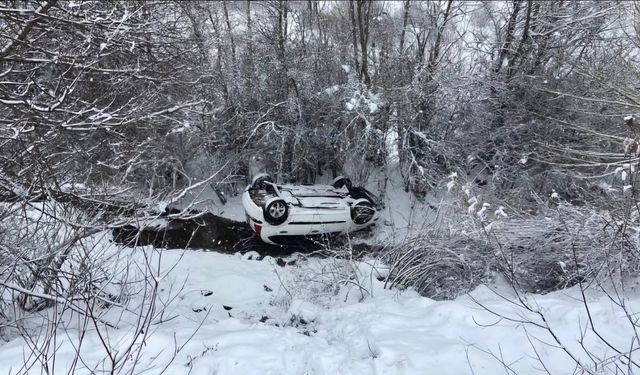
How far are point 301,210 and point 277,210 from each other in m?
0.56

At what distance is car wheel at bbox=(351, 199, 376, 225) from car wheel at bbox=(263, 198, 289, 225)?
1596 millimetres

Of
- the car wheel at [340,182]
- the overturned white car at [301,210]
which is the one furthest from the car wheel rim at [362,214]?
the car wheel at [340,182]

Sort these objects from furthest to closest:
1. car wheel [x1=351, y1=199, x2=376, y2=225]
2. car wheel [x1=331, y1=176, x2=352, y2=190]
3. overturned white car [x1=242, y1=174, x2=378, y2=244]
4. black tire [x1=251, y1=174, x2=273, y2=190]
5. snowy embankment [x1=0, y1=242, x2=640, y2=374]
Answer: car wheel [x1=331, y1=176, x2=352, y2=190] → black tire [x1=251, y1=174, x2=273, y2=190] → car wheel [x1=351, y1=199, x2=376, y2=225] → overturned white car [x1=242, y1=174, x2=378, y2=244] → snowy embankment [x1=0, y1=242, x2=640, y2=374]

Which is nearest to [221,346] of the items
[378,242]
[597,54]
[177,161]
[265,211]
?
[265,211]

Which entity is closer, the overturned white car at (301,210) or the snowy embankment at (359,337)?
the snowy embankment at (359,337)

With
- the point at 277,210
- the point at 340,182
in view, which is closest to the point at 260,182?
the point at 277,210

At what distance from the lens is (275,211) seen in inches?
340

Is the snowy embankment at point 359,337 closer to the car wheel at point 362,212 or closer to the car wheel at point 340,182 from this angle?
the car wheel at point 362,212

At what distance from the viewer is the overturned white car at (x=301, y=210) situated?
28.7ft

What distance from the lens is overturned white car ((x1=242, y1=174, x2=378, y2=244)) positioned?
8.76 meters

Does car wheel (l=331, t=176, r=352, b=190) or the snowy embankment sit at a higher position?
car wheel (l=331, t=176, r=352, b=190)

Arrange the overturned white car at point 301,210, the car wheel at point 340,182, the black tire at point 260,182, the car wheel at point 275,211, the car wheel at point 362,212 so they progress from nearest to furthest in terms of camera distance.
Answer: the car wheel at point 275,211, the overturned white car at point 301,210, the car wheel at point 362,212, the black tire at point 260,182, the car wheel at point 340,182

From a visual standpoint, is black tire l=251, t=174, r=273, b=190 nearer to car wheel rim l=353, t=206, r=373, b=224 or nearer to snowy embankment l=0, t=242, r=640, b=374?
car wheel rim l=353, t=206, r=373, b=224

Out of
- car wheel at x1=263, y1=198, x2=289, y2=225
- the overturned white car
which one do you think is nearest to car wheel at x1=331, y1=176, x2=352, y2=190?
the overturned white car
